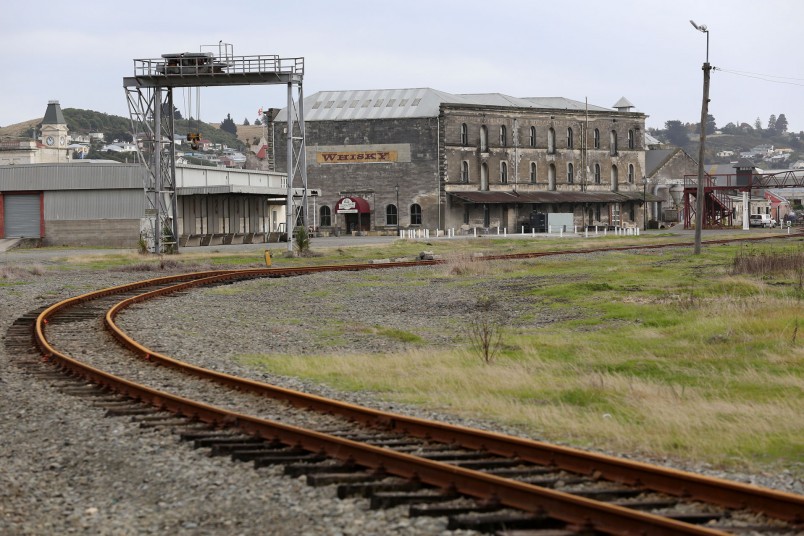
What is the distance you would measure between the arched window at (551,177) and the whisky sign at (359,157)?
14178mm

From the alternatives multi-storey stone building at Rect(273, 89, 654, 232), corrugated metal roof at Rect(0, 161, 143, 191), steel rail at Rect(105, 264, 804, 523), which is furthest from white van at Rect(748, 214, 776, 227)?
steel rail at Rect(105, 264, 804, 523)

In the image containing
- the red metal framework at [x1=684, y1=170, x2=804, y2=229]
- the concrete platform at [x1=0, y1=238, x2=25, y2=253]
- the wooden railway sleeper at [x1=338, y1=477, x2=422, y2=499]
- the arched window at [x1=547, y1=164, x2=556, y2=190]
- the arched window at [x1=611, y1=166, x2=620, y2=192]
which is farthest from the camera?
the arched window at [x1=611, y1=166, x2=620, y2=192]

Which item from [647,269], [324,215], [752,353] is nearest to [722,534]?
[752,353]

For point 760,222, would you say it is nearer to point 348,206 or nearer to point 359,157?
point 359,157

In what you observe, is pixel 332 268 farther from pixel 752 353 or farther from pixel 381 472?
pixel 381 472

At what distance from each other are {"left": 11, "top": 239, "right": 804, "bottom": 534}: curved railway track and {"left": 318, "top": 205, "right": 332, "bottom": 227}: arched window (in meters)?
68.5

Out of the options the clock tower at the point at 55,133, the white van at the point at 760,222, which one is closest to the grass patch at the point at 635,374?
the white van at the point at 760,222

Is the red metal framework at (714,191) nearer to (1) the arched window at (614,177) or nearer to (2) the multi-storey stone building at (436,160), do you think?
(2) the multi-storey stone building at (436,160)

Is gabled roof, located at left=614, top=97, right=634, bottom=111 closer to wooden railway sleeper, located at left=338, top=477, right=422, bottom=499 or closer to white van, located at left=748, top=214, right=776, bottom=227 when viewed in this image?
white van, located at left=748, top=214, right=776, bottom=227

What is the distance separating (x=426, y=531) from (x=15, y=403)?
6.81 m

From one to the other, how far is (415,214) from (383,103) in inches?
365

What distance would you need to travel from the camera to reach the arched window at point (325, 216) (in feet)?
268

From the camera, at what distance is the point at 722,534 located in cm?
600

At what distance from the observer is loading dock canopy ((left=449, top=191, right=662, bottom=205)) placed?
81.2 m
